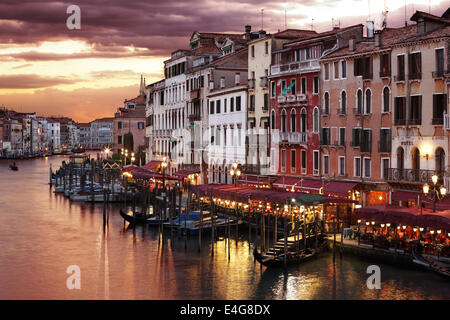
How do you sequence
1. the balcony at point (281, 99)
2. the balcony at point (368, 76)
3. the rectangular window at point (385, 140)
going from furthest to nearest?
the balcony at point (281, 99) → the balcony at point (368, 76) → the rectangular window at point (385, 140)

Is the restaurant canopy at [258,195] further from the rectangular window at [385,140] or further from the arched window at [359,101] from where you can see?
the arched window at [359,101]

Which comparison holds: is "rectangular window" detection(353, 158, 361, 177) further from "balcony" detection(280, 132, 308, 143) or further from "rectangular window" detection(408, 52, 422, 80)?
"rectangular window" detection(408, 52, 422, 80)

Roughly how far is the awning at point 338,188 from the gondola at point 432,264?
8.81 metres

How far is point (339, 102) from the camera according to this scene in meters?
35.3

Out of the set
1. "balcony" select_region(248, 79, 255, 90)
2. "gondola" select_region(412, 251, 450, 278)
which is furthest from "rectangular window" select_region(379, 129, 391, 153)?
"balcony" select_region(248, 79, 255, 90)

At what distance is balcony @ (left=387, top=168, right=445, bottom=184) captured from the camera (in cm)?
2931

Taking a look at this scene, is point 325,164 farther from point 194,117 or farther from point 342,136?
point 194,117

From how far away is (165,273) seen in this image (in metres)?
26.2

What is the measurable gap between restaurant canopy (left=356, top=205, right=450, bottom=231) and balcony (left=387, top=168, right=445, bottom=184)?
247 cm

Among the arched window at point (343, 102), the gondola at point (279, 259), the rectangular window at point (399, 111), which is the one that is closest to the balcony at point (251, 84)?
the arched window at point (343, 102)

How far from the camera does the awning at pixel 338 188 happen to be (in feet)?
110

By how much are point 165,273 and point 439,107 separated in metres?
12.9
